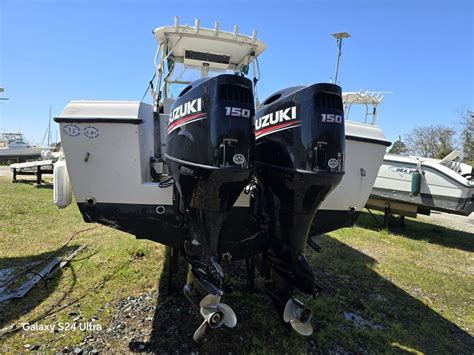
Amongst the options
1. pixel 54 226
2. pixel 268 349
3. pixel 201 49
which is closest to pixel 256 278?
pixel 268 349

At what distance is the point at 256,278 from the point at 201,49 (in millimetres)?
2685

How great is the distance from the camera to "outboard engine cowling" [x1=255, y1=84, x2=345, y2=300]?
2.00m

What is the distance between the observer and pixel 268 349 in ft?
7.72

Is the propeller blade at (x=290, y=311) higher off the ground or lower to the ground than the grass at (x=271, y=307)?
higher

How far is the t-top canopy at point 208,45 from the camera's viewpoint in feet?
12.0

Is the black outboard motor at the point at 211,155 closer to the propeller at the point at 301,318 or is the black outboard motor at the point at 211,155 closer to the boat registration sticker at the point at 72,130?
the propeller at the point at 301,318

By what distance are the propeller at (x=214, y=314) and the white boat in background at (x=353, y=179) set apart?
1063 millimetres

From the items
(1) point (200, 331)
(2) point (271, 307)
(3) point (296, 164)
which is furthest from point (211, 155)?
(2) point (271, 307)

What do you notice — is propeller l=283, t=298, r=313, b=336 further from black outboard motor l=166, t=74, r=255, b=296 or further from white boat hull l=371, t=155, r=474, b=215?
white boat hull l=371, t=155, r=474, b=215

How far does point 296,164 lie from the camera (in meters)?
2.02

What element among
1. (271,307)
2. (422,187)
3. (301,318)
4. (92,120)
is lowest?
(271,307)

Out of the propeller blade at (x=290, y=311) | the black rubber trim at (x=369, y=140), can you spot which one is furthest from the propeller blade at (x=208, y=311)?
the black rubber trim at (x=369, y=140)

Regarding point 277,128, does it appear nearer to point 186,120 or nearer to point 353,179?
point 186,120

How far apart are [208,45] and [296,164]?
248 centimetres
